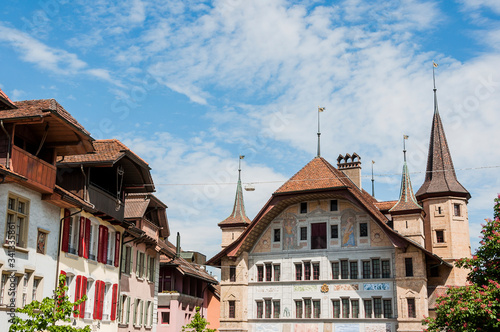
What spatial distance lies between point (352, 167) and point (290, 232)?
11448 mm

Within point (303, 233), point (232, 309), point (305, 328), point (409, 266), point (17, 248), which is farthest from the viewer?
point (232, 309)

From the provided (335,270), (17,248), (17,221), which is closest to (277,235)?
(335,270)

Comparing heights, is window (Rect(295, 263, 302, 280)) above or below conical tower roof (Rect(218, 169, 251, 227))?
below

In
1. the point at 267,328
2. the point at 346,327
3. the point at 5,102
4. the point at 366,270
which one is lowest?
the point at 267,328

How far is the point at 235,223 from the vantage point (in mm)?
57906

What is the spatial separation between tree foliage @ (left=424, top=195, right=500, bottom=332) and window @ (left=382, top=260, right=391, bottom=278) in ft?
59.4

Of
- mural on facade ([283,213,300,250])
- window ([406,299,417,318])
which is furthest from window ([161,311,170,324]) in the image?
window ([406,299,417,318])

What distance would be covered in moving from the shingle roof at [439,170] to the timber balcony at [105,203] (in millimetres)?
29758

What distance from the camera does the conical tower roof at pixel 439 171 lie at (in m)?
53.4

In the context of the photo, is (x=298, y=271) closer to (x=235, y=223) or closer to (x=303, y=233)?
(x=303, y=233)

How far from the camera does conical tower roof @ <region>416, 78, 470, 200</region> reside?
5338cm

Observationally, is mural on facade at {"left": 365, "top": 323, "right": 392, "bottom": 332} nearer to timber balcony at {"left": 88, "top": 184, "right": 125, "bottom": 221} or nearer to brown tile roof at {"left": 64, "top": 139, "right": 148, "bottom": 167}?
timber balcony at {"left": 88, "top": 184, "right": 125, "bottom": 221}

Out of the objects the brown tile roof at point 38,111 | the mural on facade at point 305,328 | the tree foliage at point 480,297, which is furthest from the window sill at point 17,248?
the mural on facade at point 305,328

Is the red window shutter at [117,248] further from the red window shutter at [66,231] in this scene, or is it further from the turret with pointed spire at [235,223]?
A: the turret with pointed spire at [235,223]
